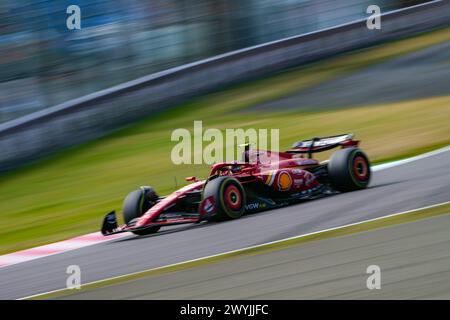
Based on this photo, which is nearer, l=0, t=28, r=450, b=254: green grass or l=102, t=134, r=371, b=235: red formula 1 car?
l=102, t=134, r=371, b=235: red formula 1 car

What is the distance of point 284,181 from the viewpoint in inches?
369

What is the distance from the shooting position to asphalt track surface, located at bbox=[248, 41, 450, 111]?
16.2m

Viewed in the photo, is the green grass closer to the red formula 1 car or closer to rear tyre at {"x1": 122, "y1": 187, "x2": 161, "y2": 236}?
rear tyre at {"x1": 122, "y1": 187, "x2": 161, "y2": 236}

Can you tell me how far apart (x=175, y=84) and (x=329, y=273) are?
40.6ft

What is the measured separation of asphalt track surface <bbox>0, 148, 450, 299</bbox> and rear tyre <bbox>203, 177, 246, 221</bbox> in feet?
0.36

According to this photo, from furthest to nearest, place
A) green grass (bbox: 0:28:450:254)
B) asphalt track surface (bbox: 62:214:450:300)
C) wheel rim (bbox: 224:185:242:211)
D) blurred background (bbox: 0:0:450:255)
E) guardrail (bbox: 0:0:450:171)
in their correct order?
guardrail (bbox: 0:0:450:171) → blurred background (bbox: 0:0:450:255) → green grass (bbox: 0:28:450:254) → wheel rim (bbox: 224:185:242:211) → asphalt track surface (bbox: 62:214:450:300)

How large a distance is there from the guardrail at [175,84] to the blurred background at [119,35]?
0.36 metres

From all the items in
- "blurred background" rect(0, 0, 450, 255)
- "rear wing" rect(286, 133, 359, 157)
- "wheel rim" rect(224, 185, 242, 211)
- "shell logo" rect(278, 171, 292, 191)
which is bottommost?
A: "wheel rim" rect(224, 185, 242, 211)

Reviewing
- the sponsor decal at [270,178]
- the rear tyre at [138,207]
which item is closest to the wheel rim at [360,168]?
the sponsor decal at [270,178]

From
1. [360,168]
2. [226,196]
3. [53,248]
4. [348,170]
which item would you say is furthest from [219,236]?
[360,168]

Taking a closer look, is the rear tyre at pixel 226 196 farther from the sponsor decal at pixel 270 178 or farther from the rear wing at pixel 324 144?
the rear wing at pixel 324 144

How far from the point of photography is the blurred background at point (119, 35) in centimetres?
1520

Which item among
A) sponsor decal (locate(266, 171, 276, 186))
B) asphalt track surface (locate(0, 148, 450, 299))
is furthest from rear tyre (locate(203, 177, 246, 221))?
sponsor decal (locate(266, 171, 276, 186))
